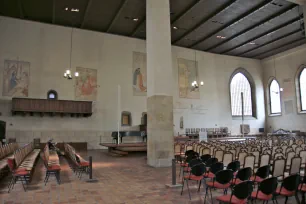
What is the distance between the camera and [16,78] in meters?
14.7

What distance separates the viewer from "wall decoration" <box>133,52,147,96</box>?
1833 cm

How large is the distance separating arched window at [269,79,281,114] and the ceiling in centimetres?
455

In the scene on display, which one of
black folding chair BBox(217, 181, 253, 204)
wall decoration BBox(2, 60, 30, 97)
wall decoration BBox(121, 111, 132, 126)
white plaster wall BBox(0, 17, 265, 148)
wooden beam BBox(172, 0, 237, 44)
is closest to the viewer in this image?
black folding chair BBox(217, 181, 253, 204)

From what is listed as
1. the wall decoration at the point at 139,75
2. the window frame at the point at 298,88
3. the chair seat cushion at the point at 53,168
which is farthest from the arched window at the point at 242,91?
the chair seat cushion at the point at 53,168

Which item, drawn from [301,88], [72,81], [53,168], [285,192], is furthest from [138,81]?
[285,192]

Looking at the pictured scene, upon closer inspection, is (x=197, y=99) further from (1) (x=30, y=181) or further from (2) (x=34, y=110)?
(1) (x=30, y=181)

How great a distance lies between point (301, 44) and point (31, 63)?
20.7 meters

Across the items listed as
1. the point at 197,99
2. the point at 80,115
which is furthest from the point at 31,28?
the point at 197,99

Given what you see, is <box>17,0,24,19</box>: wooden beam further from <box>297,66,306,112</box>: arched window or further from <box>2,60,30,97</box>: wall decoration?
<box>297,66,306,112</box>: arched window

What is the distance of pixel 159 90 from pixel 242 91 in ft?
53.0

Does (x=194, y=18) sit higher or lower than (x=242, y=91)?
higher

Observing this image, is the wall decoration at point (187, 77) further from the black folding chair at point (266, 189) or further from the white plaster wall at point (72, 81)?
the black folding chair at point (266, 189)

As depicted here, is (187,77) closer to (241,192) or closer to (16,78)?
(16,78)

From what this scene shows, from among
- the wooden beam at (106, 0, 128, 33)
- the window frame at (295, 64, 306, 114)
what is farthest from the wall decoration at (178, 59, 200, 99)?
the window frame at (295, 64, 306, 114)
